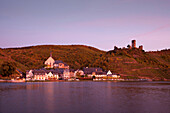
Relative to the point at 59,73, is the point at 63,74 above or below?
below

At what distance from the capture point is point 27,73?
148500mm

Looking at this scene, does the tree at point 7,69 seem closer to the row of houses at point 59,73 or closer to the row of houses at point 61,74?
the row of houses at point 59,73

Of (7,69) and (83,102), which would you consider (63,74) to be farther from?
(83,102)

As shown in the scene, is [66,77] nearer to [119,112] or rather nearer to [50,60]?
[50,60]

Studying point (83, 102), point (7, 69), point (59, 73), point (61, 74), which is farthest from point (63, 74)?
point (83, 102)

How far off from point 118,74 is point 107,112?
145255 millimetres

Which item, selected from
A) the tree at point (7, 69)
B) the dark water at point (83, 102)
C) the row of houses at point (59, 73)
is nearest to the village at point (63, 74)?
the row of houses at point (59, 73)

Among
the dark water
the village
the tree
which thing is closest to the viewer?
the dark water

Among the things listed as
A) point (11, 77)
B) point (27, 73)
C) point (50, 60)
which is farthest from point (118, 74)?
point (11, 77)

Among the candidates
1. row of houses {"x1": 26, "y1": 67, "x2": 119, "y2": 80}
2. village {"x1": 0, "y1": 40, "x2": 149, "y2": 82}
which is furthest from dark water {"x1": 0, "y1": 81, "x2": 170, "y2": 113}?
row of houses {"x1": 26, "y1": 67, "x2": 119, "y2": 80}

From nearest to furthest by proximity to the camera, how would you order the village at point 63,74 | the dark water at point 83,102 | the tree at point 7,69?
the dark water at point 83,102, the tree at point 7,69, the village at point 63,74

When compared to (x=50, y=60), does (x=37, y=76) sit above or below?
below

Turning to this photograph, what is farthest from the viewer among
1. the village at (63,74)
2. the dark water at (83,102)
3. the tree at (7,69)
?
the village at (63,74)

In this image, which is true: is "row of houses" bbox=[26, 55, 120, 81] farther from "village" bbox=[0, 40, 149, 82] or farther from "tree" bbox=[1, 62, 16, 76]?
"tree" bbox=[1, 62, 16, 76]
